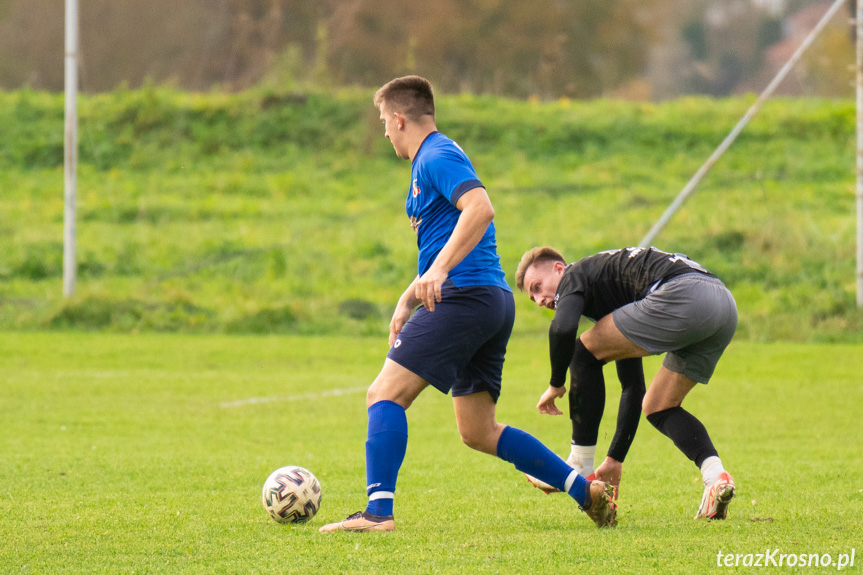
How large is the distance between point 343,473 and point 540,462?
234cm

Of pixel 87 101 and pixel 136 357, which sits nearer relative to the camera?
pixel 136 357

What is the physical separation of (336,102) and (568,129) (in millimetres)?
6223

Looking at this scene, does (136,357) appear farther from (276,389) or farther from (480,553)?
(480,553)

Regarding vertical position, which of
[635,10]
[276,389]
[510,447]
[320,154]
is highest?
[635,10]

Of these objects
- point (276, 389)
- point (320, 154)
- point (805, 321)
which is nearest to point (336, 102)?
point (320, 154)

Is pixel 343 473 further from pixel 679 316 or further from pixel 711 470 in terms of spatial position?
pixel 679 316

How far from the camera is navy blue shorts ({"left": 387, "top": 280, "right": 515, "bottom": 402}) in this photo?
4.63 m

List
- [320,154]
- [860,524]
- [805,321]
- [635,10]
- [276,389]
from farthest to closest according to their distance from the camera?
[635,10]
[320,154]
[805,321]
[276,389]
[860,524]

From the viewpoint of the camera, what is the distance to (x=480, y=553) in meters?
4.25

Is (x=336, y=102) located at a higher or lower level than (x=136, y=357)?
higher

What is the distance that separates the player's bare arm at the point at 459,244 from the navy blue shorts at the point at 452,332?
17 centimetres

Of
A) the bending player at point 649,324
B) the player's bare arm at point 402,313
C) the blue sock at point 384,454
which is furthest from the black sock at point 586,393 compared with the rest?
the blue sock at point 384,454

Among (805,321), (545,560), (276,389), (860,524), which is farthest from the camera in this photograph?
(805,321)

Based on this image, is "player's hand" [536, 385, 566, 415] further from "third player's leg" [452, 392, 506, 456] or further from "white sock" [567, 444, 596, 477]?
"white sock" [567, 444, 596, 477]
